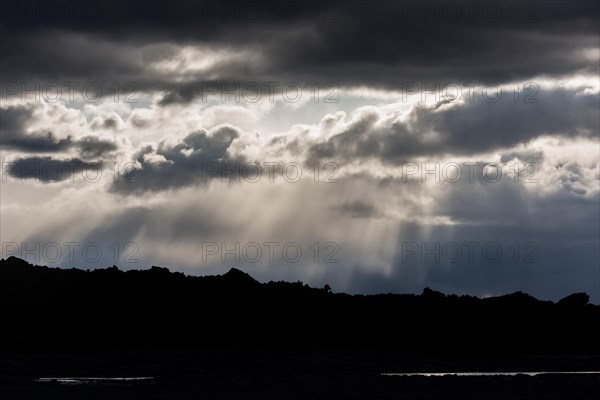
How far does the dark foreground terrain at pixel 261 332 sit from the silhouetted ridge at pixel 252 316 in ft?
0.47

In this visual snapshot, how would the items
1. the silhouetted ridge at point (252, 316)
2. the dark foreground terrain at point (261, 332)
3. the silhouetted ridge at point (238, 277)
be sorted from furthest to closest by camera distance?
the silhouetted ridge at point (238, 277) → the silhouetted ridge at point (252, 316) → the dark foreground terrain at point (261, 332)

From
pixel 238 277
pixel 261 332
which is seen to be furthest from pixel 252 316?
pixel 238 277

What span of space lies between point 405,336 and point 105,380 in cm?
4815

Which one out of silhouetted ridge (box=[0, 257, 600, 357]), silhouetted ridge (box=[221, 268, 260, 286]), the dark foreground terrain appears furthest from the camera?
silhouetted ridge (box=[221, 268, 260, 286])

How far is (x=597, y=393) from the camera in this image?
6575 cm

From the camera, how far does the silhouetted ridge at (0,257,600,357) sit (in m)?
107

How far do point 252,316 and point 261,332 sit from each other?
13.2ft

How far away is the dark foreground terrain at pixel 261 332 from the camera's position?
91000mm

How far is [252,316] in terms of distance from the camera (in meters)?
113

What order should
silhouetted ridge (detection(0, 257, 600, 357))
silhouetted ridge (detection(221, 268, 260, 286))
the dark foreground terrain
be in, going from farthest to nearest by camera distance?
silhouetted ridge (detection(221, 268, 260, 286)) < silhouetted ridge (detection(0, 257, 600, 357)) < the dark foreground terrain

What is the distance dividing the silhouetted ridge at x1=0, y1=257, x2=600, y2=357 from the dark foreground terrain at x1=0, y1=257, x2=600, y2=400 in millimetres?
144

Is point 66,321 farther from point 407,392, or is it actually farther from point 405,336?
point 407,392

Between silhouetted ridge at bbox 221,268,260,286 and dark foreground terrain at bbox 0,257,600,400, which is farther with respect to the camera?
silhouetted ridge at bbox 221,268,260,286

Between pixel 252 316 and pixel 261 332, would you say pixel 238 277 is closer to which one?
pixel 252 316
